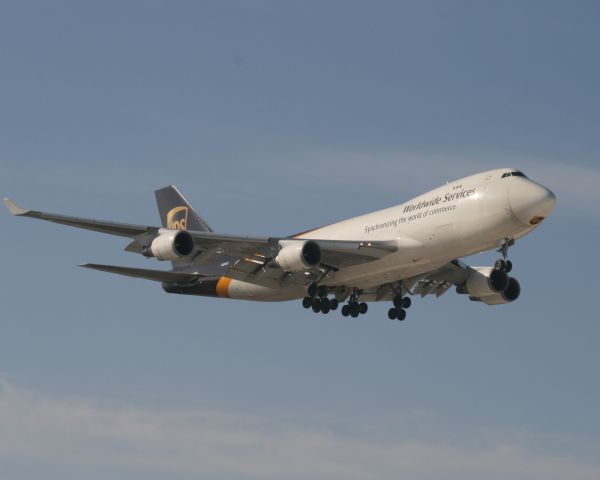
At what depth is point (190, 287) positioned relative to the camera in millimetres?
59188

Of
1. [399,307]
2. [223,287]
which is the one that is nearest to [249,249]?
[223,287]

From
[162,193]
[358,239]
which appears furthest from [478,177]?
[162,193]

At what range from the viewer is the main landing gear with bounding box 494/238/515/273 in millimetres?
51125

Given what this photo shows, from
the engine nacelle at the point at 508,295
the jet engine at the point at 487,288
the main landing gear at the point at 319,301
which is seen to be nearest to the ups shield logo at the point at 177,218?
the main landing gear at the point at 319,301

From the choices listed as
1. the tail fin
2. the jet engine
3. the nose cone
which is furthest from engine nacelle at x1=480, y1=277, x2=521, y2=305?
the tail fin

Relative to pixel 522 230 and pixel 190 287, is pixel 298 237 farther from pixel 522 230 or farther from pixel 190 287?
pixel 522 230

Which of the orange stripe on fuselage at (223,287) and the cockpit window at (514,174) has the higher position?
the cockpit window at (514,174)

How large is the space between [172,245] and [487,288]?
50.8 ft

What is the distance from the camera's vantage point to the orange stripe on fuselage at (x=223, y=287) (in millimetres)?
58094

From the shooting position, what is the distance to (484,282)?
5828 centimetres

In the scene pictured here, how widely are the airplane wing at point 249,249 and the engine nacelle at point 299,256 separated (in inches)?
19.7

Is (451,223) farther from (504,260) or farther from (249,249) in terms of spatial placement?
(249,249)

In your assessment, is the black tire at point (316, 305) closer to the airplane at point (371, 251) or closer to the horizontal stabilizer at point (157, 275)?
the airplane at point (371, 251)

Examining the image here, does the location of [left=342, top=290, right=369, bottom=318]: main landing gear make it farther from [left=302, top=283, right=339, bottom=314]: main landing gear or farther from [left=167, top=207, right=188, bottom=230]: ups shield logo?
[left=167, top=207, right=188, bottom=230]: ups shield logo
